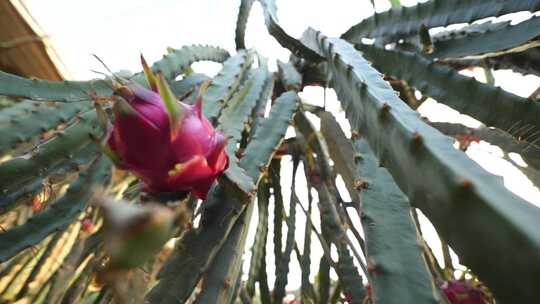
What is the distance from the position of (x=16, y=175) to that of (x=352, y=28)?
790mm

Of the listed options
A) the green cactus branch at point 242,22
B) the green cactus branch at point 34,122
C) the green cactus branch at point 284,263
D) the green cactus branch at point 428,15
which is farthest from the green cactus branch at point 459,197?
the green cactus branch at point 242,22

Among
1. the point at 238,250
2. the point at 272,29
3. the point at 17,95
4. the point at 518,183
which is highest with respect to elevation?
the point at 17,95

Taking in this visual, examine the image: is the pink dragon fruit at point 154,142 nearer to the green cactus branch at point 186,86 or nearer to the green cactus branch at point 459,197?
the green cactus branch at point 459,197

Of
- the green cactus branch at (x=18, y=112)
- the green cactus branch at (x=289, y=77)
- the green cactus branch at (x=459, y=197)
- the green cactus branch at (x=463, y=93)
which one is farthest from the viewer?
the green cactus branch at (x=289, y=77)

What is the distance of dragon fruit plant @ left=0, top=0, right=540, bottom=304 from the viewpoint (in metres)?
0.28

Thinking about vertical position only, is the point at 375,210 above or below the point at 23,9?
below

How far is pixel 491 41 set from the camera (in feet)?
2.81

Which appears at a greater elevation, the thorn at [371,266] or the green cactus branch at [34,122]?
the green cactus branch at [34,122]

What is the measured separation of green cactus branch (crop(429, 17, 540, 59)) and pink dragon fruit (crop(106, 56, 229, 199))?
547 mm

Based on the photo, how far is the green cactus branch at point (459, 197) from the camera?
0.24 metres

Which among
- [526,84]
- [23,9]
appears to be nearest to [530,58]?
[526,84]

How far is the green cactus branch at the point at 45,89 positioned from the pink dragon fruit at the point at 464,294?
61 cm

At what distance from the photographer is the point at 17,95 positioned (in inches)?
28.9

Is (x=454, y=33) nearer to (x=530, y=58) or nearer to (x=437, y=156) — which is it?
(x=530, y=58)
